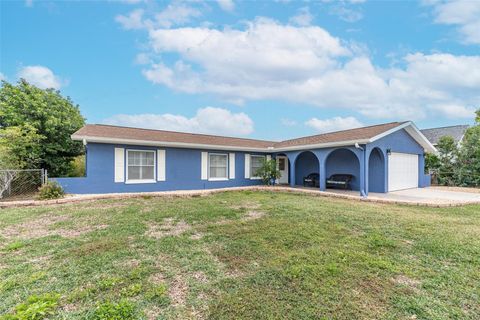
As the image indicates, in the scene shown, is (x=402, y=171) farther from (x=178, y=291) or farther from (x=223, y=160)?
(x=178, y=291)

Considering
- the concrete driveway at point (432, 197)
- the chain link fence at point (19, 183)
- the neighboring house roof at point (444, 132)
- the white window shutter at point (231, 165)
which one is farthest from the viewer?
the neighboring house roof at point (444, 132)

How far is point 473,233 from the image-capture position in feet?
16.9

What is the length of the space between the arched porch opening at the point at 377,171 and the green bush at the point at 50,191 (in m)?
14.3

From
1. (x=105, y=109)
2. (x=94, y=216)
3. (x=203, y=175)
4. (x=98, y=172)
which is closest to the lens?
(x=94, y=216)

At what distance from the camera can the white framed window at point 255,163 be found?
48.0ft

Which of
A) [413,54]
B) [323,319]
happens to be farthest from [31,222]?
[413,54]

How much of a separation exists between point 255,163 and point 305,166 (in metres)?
3.36

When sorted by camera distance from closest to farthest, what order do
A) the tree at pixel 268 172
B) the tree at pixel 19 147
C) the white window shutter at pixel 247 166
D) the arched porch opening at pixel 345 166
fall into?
the tree at pixel 19 147, the arched porch opening at pixel 345 166, the tree at pixel 268 172, the white window shutter at pixel 247 166

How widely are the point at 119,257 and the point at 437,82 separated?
68.6 feet

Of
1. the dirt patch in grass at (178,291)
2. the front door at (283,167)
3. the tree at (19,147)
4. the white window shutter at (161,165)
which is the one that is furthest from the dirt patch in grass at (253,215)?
the tree at (19,147)

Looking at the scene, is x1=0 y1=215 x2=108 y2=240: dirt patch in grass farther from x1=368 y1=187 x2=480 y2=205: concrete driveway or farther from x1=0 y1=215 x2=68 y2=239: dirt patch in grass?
x1=368 y1=187 x2=480 y2=205: concrete driveway

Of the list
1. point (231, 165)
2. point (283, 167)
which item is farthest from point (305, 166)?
point (231, 165)

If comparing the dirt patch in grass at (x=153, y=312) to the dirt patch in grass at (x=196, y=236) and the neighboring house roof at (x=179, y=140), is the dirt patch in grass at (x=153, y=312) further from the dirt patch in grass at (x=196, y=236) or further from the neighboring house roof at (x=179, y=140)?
the neighboring house roof at (x=179, y=140)

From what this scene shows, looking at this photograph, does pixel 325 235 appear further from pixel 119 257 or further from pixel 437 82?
pixel 437 82
